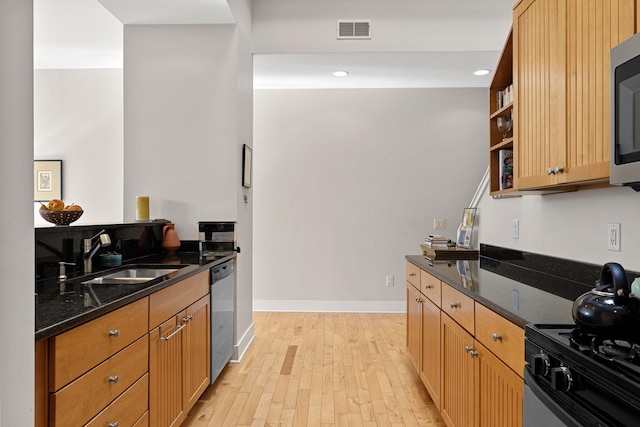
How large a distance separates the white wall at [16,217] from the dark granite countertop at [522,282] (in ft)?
4.43

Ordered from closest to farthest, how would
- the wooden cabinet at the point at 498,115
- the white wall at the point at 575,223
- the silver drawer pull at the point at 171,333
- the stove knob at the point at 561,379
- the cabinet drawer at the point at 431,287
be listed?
the stove knob at the point at 561,379, the white wall at the point at 575,223, the silver drawer pull at the point at 171,333, the cabinet drawer at the point at 431,287, the wooden cabinet at the point at 498,115

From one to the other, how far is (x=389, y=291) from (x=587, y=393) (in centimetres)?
436

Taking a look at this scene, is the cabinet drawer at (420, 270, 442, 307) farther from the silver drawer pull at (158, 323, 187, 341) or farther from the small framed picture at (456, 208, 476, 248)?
the silver drawer pull at (158, 323, 187, 341)

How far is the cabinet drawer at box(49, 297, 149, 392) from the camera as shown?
1.24m

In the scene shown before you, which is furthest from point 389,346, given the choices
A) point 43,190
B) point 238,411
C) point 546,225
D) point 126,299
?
point 43,190

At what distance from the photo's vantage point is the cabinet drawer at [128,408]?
4.94 feet

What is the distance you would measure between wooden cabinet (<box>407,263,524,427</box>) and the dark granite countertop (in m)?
0.05

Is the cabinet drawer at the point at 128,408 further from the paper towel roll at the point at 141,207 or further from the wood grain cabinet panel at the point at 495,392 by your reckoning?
the paper towel roll at the point at 141,207

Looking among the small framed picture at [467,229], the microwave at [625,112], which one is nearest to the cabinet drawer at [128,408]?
the microwave at [625,112]

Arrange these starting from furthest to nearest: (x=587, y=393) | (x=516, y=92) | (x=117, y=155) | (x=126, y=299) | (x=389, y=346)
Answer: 1. (x=117, y=155)
2. (x=389, y=346)
3. (x=516, y=92)
4. (x=126, y=299)
5. (x=587, y=393)

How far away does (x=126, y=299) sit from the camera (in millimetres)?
1644

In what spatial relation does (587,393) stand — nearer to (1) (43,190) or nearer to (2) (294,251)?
(2) (294,251)

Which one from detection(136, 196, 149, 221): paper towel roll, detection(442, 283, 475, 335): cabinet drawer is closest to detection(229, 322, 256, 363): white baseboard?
detection(136, 196, 149, 221): paper towel roll

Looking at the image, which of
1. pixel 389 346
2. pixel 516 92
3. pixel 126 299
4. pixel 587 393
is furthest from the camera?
pixel 389 346
